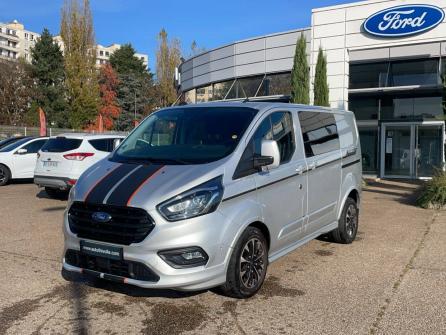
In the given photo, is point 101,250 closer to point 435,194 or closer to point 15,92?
point 435,194

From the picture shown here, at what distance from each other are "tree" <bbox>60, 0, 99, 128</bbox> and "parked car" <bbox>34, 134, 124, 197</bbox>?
4086 centimetres

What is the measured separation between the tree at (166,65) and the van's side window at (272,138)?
5509cm

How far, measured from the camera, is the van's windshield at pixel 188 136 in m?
4.95

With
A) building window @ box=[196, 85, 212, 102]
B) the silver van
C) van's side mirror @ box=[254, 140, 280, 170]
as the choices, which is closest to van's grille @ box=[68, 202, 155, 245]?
the silver van

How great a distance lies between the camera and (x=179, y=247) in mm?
4168

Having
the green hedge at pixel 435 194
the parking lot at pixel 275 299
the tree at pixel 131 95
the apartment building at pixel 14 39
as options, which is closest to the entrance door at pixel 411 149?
the green hedge at pixel 435 194

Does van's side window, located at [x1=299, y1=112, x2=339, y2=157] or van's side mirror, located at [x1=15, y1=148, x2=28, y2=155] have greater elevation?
van's side window, located at [x1=299, y1=112, x2=339, y2=157]

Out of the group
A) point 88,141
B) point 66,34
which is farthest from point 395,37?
point 66,34

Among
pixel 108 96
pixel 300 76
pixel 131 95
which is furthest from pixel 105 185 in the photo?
pixel 131 95

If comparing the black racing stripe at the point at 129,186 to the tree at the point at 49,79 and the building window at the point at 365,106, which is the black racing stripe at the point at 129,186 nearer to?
the building window at the point at 365,106

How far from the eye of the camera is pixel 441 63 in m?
16.3

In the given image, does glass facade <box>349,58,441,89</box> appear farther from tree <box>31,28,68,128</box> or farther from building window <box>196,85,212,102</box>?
tree <box>31,28,68,128</box>

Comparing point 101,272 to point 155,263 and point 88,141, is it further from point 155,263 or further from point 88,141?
point 88,141

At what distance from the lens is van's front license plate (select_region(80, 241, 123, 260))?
4297mm
